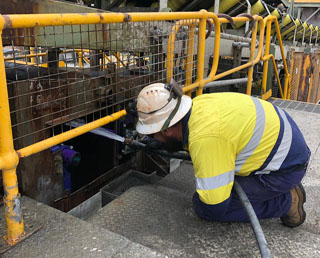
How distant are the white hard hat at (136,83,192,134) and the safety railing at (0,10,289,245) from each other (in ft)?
1.10

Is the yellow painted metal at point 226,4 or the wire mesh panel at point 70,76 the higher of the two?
the yellow painted metal at point 226,4

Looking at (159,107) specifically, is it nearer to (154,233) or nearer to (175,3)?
(154,233)

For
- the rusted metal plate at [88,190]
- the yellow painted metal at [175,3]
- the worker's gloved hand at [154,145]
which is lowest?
the rusted metal plate at [88,190]

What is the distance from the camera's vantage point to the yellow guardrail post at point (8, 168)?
154 centimetres

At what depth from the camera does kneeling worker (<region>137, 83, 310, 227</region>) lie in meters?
2.03

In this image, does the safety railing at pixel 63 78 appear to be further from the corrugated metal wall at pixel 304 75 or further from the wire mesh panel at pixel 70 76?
the corrugated metal wall at pixel 304 75

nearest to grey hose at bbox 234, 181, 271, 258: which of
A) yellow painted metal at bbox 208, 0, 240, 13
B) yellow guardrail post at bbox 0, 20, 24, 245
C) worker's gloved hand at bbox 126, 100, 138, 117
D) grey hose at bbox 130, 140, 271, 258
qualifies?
grey hose at bbox 130, 140, 271, 258

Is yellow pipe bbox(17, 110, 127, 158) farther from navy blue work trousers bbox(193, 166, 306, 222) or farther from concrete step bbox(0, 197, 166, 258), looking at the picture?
navy blue work trousers bbox(193, 166, 306, 222)

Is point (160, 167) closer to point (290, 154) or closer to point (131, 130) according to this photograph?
point (131, 130)

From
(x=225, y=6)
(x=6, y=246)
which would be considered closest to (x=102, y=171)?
(x=6, y=246)

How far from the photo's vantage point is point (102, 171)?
3867mm

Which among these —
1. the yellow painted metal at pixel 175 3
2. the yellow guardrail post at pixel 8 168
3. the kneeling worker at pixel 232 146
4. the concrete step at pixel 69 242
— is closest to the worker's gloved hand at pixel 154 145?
the kneeling worker at pixel 232 146

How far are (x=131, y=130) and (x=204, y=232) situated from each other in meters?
1.43

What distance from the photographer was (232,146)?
6.73 feet
